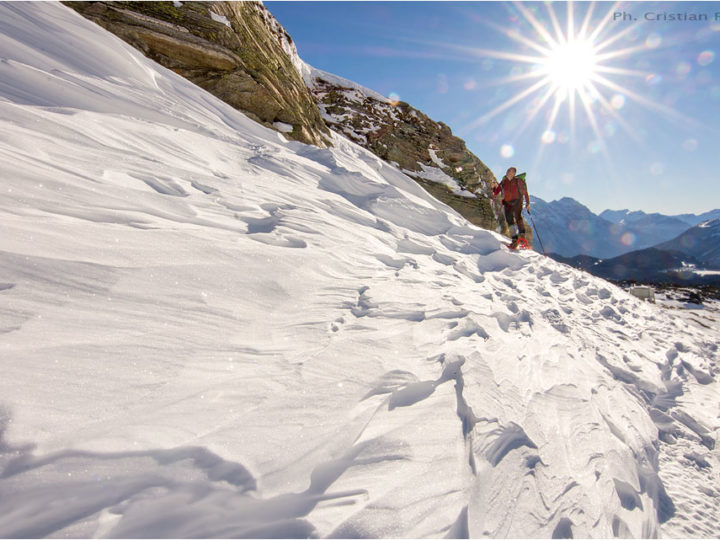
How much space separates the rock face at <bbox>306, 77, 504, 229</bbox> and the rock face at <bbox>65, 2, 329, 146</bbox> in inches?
313

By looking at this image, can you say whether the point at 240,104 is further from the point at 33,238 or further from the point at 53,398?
the point at 53,398

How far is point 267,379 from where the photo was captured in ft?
5.81

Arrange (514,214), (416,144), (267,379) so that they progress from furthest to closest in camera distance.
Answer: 1. (416,144)
2. (514,214)
3. (267,379)

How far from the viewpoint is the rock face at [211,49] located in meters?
8.08

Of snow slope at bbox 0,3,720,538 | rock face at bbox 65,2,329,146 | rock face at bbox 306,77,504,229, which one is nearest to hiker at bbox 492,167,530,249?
snow slope at bbox 0,3,720,538

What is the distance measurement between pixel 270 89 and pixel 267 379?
1101cm

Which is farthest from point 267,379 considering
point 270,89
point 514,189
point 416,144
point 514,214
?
point 416,144

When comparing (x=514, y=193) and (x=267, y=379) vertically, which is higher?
(x=514, y=193)

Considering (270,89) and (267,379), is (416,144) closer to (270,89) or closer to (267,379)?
(270,89)

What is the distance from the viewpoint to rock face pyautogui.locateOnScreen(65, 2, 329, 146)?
8.08m

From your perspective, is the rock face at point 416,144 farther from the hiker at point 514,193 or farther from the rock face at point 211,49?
the hiker at point 514,193

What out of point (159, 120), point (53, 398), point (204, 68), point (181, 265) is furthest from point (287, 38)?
point (53, 398)

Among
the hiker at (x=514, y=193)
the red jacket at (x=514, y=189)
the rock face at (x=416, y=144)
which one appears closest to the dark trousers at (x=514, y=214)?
the hiker at (x=514, y=193)

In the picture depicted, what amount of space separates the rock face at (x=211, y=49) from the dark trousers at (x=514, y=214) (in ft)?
22.3
